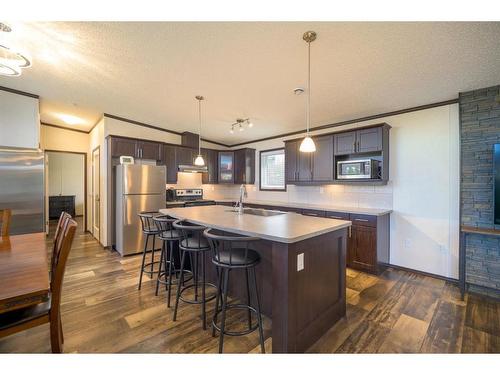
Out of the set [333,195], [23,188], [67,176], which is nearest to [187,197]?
[23,188]

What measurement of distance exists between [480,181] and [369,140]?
4.49 ft

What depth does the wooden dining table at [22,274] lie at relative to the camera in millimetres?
1118

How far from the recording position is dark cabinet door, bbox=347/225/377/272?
315 cm

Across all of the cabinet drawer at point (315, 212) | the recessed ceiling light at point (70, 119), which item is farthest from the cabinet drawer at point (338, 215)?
the recessed ceiling light at point (70, 119)

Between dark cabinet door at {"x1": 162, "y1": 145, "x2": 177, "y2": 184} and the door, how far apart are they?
1442 millimetres

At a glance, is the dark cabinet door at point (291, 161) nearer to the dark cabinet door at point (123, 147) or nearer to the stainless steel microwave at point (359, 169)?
the stainless steel microwave at point (359, 169)

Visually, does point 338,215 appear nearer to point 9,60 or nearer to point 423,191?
point 423,191

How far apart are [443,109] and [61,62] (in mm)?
4950

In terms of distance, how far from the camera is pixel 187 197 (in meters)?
5.25

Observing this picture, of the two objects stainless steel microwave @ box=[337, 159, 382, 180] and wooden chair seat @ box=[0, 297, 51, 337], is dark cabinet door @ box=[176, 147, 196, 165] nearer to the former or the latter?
stainless steel microwave @ box=[337, 159, 382, 180]

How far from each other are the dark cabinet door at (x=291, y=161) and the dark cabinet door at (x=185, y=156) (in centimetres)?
225

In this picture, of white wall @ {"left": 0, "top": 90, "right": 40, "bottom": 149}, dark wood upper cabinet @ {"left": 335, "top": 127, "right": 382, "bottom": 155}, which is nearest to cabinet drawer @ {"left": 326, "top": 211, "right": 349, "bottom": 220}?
dark wood upper cabinet @ {"left": 335, "top": 127, "right": 382, "bottom": 155}

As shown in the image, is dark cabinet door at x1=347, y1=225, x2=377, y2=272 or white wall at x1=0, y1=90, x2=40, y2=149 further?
white wall at x1=0, y1=90, x2=40, y2=149
